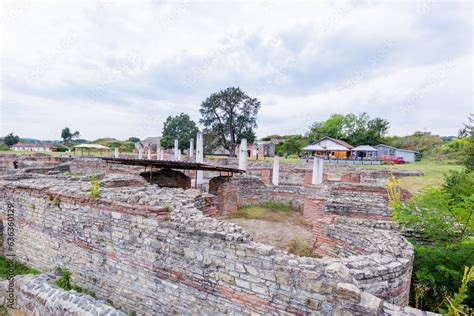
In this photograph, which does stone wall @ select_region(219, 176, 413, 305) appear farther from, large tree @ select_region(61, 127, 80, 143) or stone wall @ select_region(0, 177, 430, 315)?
large tree @ select_region(61, 127, 80, 143)

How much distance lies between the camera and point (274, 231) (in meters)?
8.64

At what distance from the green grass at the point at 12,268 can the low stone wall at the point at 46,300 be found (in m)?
1.04

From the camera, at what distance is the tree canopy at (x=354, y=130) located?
43.7 m

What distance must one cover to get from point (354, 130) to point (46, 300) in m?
53.1

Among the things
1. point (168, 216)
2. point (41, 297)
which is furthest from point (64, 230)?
point (168, 216)

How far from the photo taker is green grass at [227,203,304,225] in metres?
10.7

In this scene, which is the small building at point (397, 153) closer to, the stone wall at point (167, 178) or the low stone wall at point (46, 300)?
the stone wall at point (167, 178)

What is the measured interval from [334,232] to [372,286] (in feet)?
7.48

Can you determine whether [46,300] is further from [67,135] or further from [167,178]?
[67,135]

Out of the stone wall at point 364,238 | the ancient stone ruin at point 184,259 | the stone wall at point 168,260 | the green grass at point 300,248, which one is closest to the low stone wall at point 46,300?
the ancient stone ruin at point 184,259

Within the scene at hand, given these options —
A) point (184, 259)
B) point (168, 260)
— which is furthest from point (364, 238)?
point (168, 260)

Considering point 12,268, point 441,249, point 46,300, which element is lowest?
point 12,268

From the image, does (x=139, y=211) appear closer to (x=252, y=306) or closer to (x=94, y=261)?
(x=94, y=261)

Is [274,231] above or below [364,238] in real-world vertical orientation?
below
